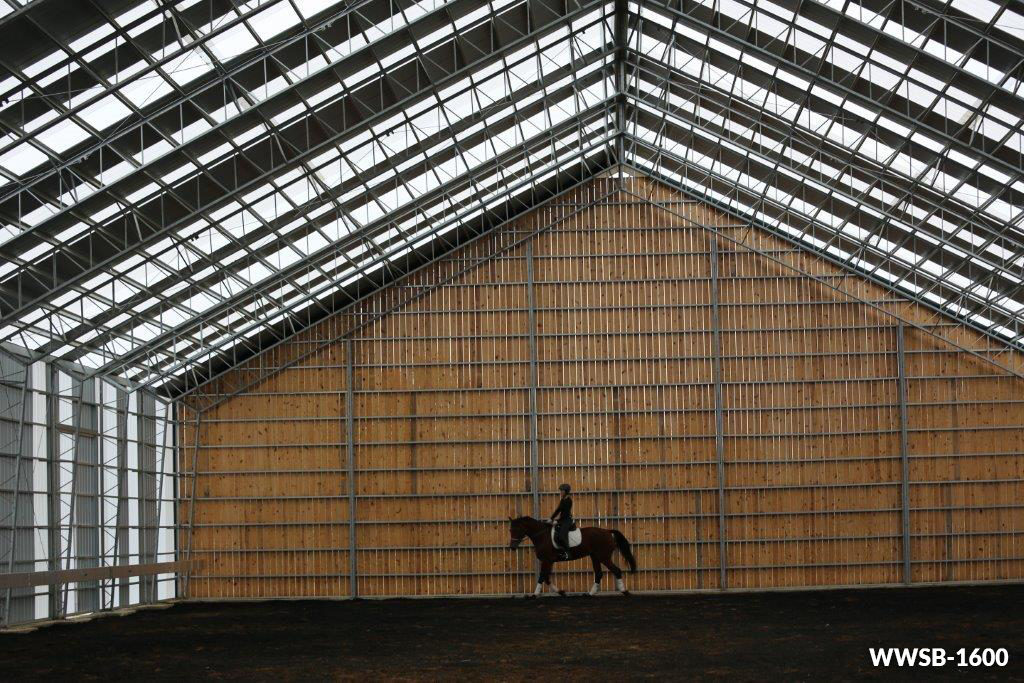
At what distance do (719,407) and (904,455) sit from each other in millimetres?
5541

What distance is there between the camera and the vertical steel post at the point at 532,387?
35438 millimetres

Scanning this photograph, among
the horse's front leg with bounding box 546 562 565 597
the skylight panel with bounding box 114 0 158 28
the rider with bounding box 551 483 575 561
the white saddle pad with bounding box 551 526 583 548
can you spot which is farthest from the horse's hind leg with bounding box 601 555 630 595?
the skylight panel with bounding box 114 0 158 28

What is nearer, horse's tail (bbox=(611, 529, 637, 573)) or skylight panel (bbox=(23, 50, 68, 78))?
skylight panel (bbox=(23, 50, 68, 78))

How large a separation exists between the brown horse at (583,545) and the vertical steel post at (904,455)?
9.18m

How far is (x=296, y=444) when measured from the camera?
36.0 m

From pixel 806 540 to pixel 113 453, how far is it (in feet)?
64.4

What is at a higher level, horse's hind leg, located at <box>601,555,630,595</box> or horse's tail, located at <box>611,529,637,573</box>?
horse's tail, located at <box>611,529,637,573</box>

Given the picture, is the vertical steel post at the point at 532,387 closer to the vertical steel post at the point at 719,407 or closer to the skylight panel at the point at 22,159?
the vertical steel post at the point at 719,407

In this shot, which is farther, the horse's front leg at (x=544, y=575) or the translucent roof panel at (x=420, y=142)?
the horse's front leg at (x=544, y=575)

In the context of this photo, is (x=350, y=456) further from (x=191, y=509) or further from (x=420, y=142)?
(x=420, y=142)

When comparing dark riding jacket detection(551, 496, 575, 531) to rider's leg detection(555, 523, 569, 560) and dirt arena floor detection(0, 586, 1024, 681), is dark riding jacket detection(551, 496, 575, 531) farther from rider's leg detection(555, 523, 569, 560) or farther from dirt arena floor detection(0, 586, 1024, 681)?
dirt arena floor detection(0, 586, 1024, 681)

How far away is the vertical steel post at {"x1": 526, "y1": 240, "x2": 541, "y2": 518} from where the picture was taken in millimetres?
35438

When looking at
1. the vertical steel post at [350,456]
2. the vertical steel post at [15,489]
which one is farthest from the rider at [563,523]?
the vertical steel post at [15,489]

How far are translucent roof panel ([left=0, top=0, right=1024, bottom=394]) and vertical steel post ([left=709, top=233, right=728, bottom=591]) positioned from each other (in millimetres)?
2206
